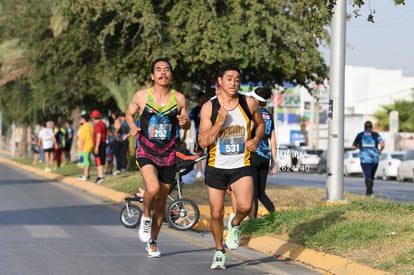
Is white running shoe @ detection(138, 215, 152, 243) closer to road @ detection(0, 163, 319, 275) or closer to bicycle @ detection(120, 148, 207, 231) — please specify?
road @ detection(0, 163, 319, 275)

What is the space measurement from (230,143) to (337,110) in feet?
18.9

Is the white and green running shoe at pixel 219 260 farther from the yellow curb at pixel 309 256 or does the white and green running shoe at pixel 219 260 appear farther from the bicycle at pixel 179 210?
the bicycle at pixel 179 210

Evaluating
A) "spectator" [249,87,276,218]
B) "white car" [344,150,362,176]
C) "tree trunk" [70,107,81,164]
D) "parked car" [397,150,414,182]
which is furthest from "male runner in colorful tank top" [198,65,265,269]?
"white car" [344,150,362,176]

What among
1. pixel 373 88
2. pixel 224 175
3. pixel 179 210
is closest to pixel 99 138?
pixel 179 210

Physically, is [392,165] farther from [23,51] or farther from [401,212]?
[401,212]

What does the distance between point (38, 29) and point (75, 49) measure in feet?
14.3

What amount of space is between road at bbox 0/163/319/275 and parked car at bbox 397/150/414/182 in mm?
22912

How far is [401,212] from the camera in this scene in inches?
486

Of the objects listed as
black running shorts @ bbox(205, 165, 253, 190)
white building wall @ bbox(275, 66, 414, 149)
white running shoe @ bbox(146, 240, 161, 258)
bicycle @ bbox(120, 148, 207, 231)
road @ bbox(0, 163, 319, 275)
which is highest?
white building wall @ bbox(275, 66, 414, 149)

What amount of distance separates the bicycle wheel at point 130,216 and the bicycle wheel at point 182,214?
0.44 m

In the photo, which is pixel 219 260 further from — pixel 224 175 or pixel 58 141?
pixel 58 141

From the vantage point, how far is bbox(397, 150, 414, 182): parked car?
37.8 metres

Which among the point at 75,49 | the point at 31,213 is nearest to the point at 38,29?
the point at 75,49

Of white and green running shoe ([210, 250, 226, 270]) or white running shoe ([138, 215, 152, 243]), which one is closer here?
white and green running shoe ([210, 250, 226, 270])
